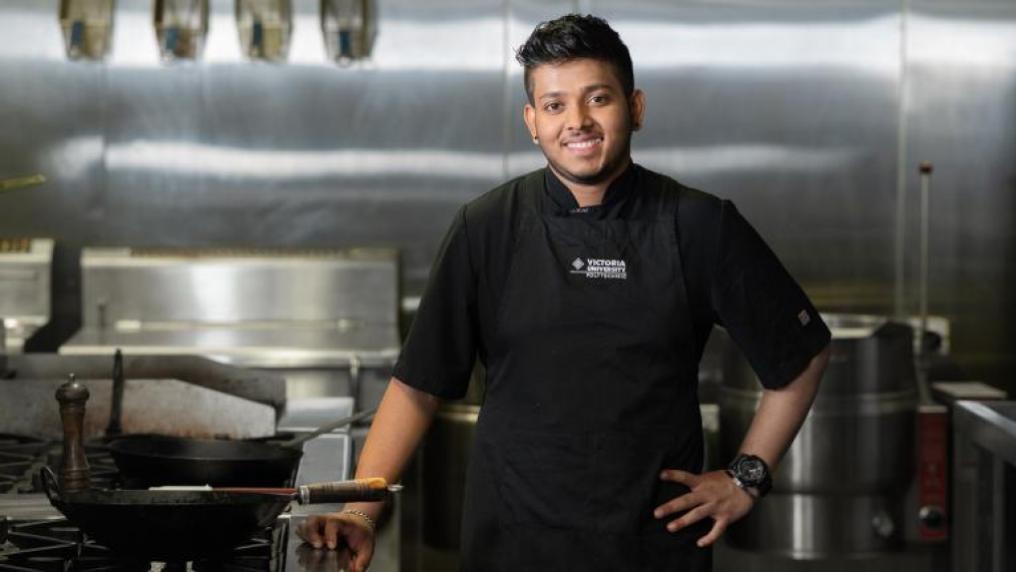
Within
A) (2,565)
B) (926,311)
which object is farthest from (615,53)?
(926,311)

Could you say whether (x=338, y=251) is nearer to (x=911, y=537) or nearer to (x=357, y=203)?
(x=357, y=203)

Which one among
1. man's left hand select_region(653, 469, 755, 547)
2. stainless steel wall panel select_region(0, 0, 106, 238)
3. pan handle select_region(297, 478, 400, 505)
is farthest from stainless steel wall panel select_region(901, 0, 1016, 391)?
pan handle select_region(297, 478, 400, 505)

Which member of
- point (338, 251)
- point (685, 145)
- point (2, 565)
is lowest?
point (2, 565)

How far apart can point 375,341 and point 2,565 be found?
232 cm

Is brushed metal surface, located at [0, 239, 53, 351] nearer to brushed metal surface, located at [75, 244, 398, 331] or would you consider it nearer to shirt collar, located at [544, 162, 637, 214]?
brushed metal surface, located at [75, 244, 398, 331]

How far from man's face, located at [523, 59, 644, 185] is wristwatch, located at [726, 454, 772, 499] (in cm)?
44

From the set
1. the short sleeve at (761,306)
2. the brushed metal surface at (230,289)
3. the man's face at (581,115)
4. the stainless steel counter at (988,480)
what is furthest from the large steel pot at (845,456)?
the man's face at (581,115)

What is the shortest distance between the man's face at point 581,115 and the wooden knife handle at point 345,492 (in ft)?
1.61

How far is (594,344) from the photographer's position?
2.03 m

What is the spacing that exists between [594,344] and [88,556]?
0.69 meters

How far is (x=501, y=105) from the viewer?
464 centimetres

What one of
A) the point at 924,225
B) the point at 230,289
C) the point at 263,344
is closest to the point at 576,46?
the point at 263,344

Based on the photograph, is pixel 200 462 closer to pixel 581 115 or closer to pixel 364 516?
pixel 364 516

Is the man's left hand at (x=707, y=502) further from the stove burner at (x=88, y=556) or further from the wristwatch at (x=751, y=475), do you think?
the stove burner at (x=88, y=556)
